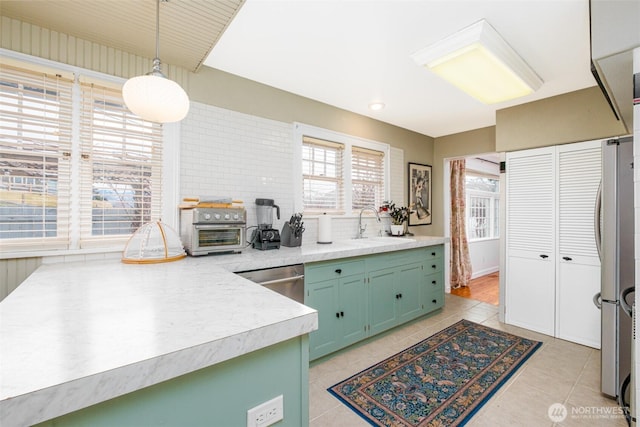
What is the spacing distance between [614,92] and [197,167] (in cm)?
316

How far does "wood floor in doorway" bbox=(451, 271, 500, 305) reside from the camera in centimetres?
435

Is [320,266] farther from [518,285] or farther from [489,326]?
[518,285]

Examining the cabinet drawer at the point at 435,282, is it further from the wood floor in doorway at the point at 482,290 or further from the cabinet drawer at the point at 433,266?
the wood floor in doorway at the point at 482,290

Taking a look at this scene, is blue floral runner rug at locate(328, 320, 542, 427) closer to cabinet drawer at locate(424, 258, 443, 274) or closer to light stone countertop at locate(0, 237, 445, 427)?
cabinet drawer at locate(424, 258, 443, 274)

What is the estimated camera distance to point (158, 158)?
2.31 m

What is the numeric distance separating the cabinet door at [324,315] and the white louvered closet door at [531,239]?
2.26 m

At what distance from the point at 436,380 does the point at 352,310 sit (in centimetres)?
85

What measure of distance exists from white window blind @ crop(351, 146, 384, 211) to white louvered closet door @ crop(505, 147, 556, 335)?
154cm

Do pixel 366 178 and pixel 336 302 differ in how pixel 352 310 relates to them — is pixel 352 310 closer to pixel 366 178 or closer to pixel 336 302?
pixel 336 302

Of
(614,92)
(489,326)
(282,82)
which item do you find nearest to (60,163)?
(282,82)

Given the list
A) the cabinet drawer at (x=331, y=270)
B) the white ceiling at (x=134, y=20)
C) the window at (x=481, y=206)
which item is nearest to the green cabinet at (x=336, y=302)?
the cabinet drawer at (x=331, y=270)

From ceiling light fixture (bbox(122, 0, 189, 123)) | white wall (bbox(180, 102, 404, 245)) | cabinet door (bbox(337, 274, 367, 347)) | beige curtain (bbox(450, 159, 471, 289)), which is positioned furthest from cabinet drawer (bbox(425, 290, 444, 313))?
ceiling light fixture (bbox(122, 0, 189, 123))

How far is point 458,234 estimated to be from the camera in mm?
5059

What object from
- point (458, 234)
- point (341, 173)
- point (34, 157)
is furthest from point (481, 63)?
point (458, 234)
